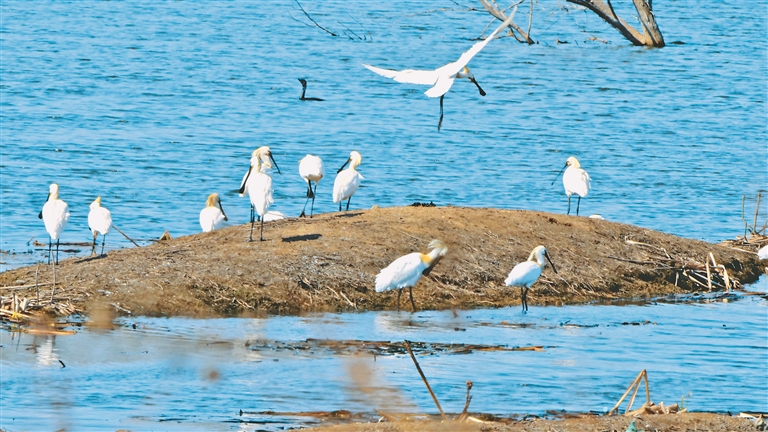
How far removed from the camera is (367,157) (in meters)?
24.9

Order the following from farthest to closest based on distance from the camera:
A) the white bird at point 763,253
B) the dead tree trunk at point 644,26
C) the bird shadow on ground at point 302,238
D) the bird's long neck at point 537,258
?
the dead tree trunk at point 644,26, the white bird at point 763,253, the bird shadow on ground at point 302,238, the bird's long neck at point 537,258

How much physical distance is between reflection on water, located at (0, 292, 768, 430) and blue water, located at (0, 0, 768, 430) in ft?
0.11

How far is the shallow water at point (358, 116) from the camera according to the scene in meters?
21.3

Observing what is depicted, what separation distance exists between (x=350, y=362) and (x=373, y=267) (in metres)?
5.85

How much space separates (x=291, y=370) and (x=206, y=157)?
1442 cm

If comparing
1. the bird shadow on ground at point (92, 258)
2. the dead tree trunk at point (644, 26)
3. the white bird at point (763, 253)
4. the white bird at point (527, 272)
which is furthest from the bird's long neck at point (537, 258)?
the dead tree trunk at point (644, 26)

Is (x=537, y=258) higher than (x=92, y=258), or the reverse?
(x=537, y=258)

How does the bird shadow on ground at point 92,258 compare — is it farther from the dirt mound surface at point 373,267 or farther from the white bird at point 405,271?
the white bird at point 405,271

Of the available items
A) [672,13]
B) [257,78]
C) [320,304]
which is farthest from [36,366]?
[672,13]

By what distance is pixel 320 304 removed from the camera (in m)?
13.1

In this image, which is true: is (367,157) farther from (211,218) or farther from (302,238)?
(302,238)

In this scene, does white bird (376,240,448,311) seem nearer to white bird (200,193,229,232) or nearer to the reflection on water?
the reflection on water

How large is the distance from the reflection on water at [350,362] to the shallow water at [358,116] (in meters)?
4.03

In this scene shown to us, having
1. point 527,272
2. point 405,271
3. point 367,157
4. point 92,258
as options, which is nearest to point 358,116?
point 367,157
